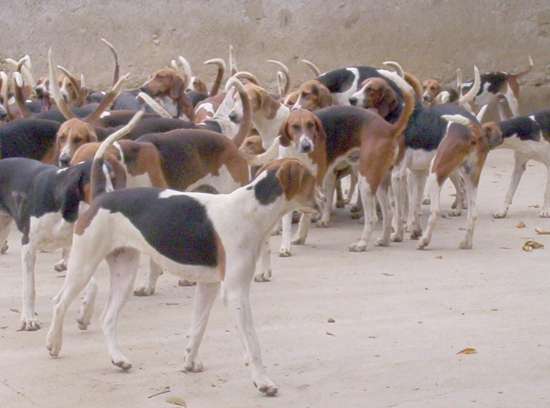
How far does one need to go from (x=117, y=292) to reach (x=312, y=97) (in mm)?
4684

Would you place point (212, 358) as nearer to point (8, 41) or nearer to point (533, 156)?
point (533, 156)

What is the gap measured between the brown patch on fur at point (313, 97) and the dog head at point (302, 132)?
3.97 feet

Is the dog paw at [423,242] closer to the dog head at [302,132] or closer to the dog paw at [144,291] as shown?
the dog head at [302,132]

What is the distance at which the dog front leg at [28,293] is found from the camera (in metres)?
5.59

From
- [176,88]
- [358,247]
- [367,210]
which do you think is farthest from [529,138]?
[176,88]

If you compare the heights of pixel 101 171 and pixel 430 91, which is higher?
pixel 101 171

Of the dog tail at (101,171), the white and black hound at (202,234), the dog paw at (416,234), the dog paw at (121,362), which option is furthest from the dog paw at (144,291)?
the dog paw at (416,234)

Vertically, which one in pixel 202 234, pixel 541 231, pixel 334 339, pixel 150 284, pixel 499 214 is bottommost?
pixel 499 214

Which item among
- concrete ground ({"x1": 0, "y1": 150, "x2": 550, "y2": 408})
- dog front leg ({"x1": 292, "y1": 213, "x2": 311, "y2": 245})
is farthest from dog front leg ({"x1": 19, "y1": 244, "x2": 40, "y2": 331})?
dog front leg ({"x1": 292, "y1": 213, "x2": 311, "y2": 245})

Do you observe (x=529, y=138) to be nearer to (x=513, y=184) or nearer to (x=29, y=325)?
(x=513, y=184)

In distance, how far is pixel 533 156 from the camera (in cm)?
984

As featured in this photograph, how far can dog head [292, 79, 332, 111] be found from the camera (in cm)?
919

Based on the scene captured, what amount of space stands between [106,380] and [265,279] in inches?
94.3

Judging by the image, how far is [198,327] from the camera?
473 cm
